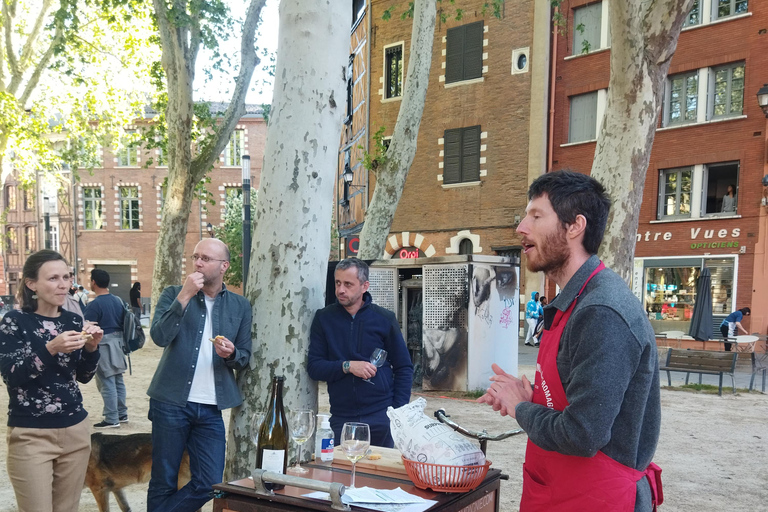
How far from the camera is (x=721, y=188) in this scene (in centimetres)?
1677

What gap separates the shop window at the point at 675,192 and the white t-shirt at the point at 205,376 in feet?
54.6

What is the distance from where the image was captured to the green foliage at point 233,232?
3472 centimetres

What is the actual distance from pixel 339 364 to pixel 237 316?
0.68 metres

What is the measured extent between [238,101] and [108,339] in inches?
324

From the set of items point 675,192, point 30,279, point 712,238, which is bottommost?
point 30,279

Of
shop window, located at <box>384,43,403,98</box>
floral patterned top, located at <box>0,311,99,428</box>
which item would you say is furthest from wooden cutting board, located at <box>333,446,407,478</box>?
shop window, located at <box>384,43,403,98</box>


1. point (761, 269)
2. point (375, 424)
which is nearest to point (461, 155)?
point (761, 269)

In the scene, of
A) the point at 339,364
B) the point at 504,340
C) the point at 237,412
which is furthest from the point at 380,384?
the point at 504,340

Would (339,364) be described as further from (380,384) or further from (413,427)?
(413,427)

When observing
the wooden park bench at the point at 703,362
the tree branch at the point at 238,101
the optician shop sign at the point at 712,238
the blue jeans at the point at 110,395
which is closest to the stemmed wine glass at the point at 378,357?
the blue jeans at the point at 110,395

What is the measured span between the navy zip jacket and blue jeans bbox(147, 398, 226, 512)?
2.37ft

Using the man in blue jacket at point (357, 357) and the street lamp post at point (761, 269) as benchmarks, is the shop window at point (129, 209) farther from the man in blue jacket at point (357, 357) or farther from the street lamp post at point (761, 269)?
the man in blue jacket at point (357, 357)

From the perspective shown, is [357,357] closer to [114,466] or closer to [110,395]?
[114,466]

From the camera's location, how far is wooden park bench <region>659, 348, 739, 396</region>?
33.0ft
